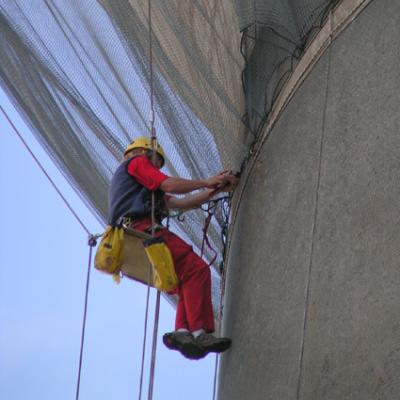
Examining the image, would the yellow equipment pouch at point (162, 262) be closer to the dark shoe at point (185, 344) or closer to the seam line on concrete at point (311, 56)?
the dark shoe at point (185, 344)

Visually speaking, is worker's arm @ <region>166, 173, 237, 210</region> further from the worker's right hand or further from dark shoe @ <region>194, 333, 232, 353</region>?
dark shoe @ <region>194, 333, 232, 353</region>

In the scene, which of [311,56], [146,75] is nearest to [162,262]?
[146,75]

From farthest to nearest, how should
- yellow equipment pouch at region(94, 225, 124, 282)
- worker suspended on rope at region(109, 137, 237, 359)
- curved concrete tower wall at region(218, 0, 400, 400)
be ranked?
yellow equipment pouch at region(94, 225, 124, 282)
worker suspended on rope at region(109, 137, 237, 359)
curved concrete tower wall at region(218, 0, 400, 400)

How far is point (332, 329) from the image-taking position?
7.38 m

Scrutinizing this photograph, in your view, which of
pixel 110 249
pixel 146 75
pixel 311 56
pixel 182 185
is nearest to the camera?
pixel 311 56

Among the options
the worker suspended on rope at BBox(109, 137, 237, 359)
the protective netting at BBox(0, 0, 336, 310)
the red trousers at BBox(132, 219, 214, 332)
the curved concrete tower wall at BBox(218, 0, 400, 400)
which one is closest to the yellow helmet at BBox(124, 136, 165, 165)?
the worker suspended on rope at BBox(109, 137, 237, 359)

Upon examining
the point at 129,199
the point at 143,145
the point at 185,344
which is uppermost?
the point at 143,145

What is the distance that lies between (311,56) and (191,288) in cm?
181

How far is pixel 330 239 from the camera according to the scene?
25.2 feet

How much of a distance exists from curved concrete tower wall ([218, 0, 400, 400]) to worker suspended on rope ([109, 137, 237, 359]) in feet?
0.79

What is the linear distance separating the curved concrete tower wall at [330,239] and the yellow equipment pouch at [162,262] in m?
0.53

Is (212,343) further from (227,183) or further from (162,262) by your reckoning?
(227,183)

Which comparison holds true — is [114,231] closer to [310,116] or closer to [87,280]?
[87,280]

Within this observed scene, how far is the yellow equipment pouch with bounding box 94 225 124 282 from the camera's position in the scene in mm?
9180
